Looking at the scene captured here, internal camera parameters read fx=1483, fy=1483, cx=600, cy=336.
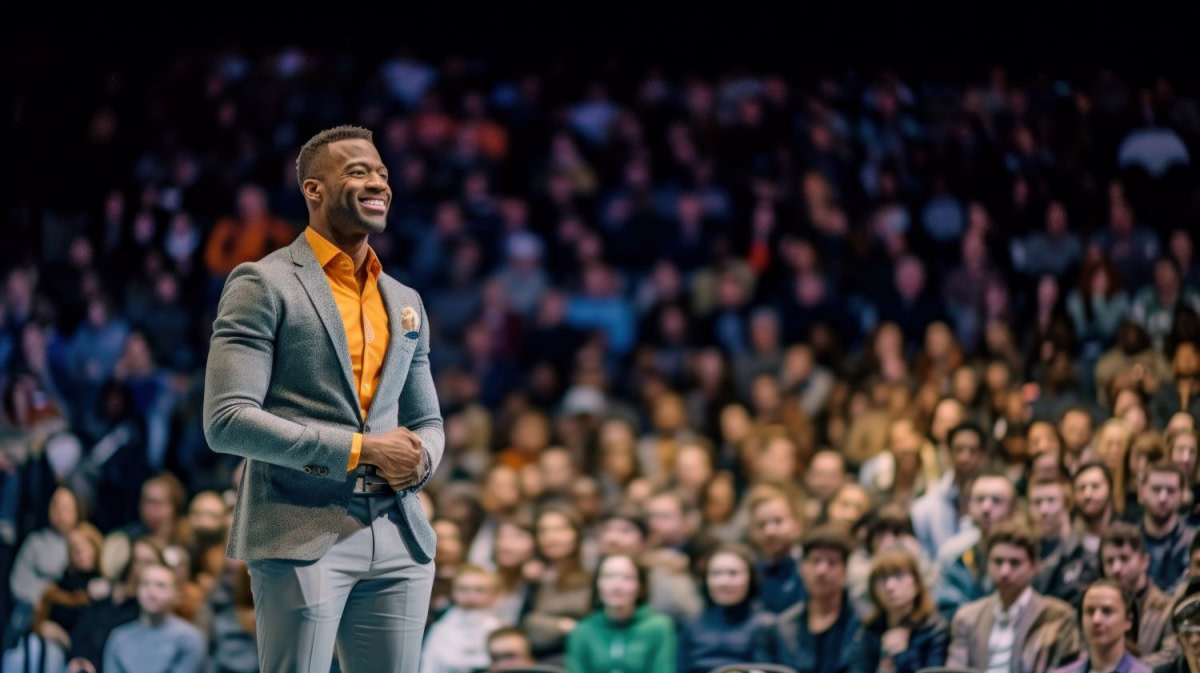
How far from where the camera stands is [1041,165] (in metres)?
7.03

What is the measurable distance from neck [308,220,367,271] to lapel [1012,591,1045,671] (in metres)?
3.29

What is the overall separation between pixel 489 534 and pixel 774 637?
1.20m

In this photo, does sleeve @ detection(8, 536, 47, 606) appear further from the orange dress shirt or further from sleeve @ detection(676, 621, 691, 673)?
the orange dress shirt

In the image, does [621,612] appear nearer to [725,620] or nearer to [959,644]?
[725,620]

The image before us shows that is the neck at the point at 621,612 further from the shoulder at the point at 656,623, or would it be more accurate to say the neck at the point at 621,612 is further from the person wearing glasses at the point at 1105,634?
the person wearing glasses at the point at 1105,634

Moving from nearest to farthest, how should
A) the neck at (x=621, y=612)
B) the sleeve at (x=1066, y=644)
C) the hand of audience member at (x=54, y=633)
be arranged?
the sleeve at (x=1066, y=644)
the neck at (x=621, y=612)
the hand of audience member at (x=54, y=633)

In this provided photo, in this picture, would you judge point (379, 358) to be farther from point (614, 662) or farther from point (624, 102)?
point (624, 102)

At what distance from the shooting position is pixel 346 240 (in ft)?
6.47

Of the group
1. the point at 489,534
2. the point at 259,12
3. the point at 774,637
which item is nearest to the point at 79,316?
the point at 259,12

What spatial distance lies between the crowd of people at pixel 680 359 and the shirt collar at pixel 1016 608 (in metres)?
0.01

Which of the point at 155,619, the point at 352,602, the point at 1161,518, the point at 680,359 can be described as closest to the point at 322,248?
the point at 352,602

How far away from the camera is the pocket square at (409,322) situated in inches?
77.7

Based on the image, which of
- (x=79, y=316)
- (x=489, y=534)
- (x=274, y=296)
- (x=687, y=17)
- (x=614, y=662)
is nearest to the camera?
(x=274, y=296)

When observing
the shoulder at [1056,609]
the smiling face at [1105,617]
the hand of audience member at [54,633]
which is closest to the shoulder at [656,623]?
the shoulder at [1056,609]
